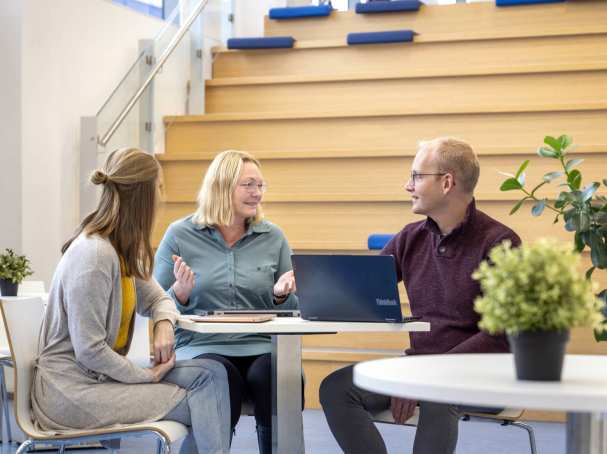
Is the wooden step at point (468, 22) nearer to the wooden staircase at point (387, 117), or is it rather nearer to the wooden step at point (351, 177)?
Result: the wooden staircase at point (387, 117)

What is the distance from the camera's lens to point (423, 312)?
10.5 ft

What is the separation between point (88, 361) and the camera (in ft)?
8.70

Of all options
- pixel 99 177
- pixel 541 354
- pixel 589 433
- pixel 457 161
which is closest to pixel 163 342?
pixel 99 177

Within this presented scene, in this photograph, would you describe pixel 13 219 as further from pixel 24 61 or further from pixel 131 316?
pixel 131 316

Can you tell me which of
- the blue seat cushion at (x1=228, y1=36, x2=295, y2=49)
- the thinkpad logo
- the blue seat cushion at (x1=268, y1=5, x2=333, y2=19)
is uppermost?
the blue seat cushion at (x1=268, y1=5, x2=333, y2=19)

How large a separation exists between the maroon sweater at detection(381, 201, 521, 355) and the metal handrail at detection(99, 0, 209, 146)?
8.85ft

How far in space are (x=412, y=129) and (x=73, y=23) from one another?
1.94 meters

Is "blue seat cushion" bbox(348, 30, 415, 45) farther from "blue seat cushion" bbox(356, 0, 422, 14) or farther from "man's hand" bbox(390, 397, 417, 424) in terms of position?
"man's hand" bbox(390, 397, 417, 424)

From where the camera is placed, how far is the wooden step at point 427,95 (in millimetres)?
5805

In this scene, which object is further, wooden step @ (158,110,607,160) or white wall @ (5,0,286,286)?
wooden step @ (158,110,607,160)

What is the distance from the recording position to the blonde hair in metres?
2.77

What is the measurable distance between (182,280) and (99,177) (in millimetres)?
567

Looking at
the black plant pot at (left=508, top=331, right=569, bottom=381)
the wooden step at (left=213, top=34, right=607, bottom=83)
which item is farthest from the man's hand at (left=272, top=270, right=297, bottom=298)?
the wooden step at (left=213, top=34, right=607, bottom=83)

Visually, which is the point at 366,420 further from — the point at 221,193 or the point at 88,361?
the point at 221,193
